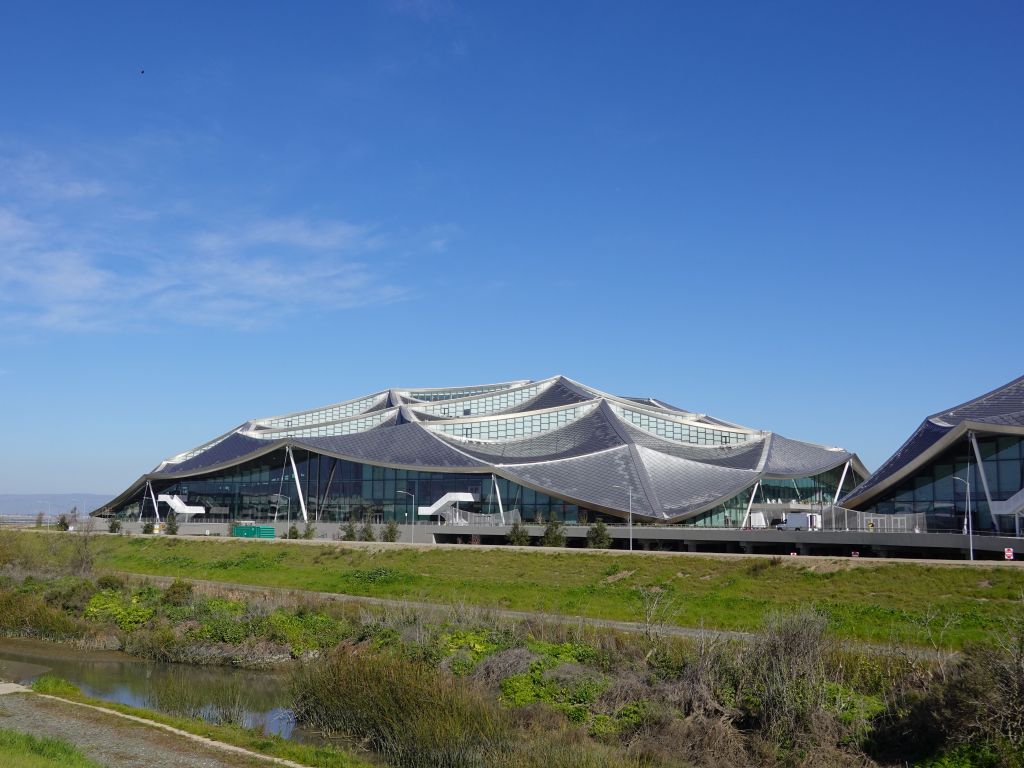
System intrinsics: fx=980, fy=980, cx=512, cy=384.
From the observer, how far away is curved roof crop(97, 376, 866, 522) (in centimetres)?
6512

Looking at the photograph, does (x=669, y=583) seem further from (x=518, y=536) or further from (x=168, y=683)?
(x=518, y=536)

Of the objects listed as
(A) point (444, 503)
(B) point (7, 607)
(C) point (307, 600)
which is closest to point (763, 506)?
(A) point (444, 503)

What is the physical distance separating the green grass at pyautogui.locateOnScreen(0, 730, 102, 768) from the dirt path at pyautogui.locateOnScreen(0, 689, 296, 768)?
15.4 inches

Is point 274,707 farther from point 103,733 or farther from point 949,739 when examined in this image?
point 949,739

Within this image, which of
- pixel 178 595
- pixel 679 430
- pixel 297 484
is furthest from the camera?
pixel 679 430

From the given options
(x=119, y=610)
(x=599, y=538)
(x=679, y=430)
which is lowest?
(x=119, y=610)

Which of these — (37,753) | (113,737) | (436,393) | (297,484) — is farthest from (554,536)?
(436,393)

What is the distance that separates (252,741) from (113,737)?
2473 millimetres

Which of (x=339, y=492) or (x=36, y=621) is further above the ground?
(x=339, y=492)

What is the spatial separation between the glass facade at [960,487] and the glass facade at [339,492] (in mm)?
21276

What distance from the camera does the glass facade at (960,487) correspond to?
44656 mm

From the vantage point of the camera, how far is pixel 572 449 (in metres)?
73.0

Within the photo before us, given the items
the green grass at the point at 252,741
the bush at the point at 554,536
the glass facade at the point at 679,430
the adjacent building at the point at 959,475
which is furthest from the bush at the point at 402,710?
the glass facade at the point at 679,430

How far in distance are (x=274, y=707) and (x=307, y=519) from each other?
53.1 m
